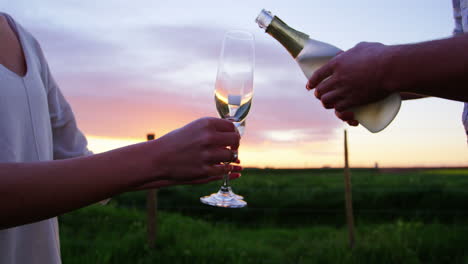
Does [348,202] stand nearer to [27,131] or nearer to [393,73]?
[393,73]

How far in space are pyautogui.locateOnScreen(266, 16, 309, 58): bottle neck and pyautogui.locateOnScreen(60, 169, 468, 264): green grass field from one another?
11.3ft

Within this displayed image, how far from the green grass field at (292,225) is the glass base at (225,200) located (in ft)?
11.3

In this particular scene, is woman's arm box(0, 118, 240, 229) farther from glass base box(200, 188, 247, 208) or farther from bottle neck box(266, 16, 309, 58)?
bottle neck box(266, 16, 309, 58)

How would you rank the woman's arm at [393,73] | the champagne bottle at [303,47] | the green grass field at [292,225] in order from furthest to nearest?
the green grass field at [292,225] → the champagne bottle at [303,47] → the woman's arm at [393,73]

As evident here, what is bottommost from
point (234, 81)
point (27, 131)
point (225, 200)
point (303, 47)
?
point (225, 200)

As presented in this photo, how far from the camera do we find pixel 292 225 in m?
8.65

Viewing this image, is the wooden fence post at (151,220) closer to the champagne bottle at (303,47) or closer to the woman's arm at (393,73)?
the champagne bottle at (303,47)

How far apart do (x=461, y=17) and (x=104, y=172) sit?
4.87 feet

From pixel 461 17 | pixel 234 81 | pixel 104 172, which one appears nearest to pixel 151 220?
pixel 234 81

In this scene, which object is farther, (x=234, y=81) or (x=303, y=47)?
(x=303, y=47)

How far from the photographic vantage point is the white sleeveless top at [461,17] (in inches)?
63.6

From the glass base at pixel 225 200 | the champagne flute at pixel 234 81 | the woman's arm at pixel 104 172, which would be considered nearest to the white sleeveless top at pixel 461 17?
the champagne flute at pixel 234 81

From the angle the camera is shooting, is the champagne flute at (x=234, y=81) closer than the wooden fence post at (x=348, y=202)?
Yes

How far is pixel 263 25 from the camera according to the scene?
6.08 ft
